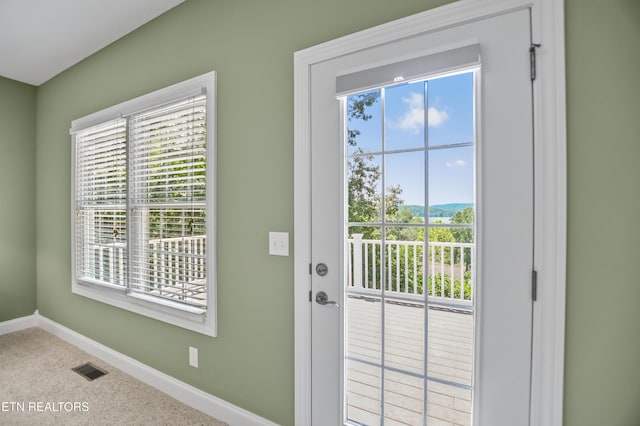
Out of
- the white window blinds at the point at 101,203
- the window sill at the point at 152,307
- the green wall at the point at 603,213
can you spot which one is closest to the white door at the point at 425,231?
the green wall at the point at 603,213

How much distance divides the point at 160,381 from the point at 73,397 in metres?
0.58

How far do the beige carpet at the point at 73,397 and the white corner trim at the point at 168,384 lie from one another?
1.4 inches

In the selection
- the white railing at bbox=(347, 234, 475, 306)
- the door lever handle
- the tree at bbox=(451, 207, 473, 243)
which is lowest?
the door lever handle

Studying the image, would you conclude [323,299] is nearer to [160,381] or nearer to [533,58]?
[533,58]

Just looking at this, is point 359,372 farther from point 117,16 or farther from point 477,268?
point 117,16

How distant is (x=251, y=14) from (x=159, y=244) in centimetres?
165

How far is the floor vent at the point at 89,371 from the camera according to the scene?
2473 millimetres

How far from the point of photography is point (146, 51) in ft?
7.75

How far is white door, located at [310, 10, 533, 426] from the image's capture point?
119 centimetres

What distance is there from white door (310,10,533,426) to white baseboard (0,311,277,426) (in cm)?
56

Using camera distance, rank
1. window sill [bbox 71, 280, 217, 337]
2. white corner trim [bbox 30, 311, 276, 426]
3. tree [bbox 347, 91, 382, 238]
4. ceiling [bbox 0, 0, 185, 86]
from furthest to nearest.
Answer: ceiling [bbox 0, 0, 185, 86] < window sill [bbox 71, 280, 217, 337] < white corner trim [bbox 30, 311, 276, 426] < tree [bbox 347, 91, 382, 238]

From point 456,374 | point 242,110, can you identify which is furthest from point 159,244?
point 456,374

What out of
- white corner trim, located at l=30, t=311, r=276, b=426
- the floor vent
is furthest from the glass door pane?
the floor vent

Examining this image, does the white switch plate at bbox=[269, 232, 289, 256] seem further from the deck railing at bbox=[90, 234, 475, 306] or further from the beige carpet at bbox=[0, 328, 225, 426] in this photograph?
the beige carpet at bbox=[0, 328, 225, 426]
